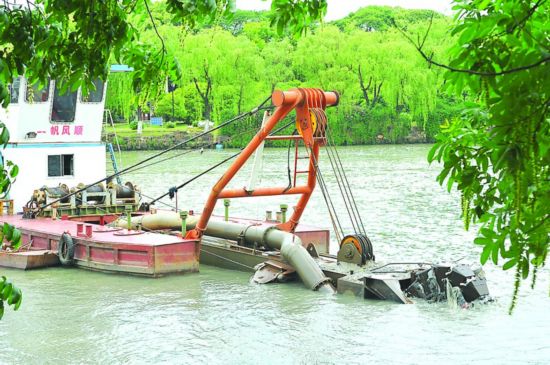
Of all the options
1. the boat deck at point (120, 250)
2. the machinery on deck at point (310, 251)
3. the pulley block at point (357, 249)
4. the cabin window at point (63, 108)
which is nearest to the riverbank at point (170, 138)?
the cabin window at point (63, 108)

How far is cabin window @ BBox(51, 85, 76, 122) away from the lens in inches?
789

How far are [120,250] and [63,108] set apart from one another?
5279mm

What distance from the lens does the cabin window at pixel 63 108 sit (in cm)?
2003

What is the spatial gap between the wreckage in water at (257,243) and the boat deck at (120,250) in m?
0.02

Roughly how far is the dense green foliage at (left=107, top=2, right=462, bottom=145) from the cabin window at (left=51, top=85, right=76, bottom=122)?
38055 millimetres

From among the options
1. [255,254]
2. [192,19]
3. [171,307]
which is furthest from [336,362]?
[192,19]

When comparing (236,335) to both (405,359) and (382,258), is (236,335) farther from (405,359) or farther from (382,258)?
(382,258)

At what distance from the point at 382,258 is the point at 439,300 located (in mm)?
4983

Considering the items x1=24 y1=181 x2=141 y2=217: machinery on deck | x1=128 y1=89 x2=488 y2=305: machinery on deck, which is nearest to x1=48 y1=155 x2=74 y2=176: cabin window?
x1=24 y1=181 x2=141 y2=217: machinery on deck

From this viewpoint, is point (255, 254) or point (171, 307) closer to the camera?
point (171, 307)

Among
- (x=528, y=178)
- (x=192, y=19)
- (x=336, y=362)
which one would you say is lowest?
(x=336, y=362)

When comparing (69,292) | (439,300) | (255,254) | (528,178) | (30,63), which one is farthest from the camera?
(255,254)

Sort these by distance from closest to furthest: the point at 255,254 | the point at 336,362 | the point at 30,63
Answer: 1. the point at 30,63
2. the point at 336,362
3. the point at 255,254

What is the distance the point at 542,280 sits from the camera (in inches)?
642
